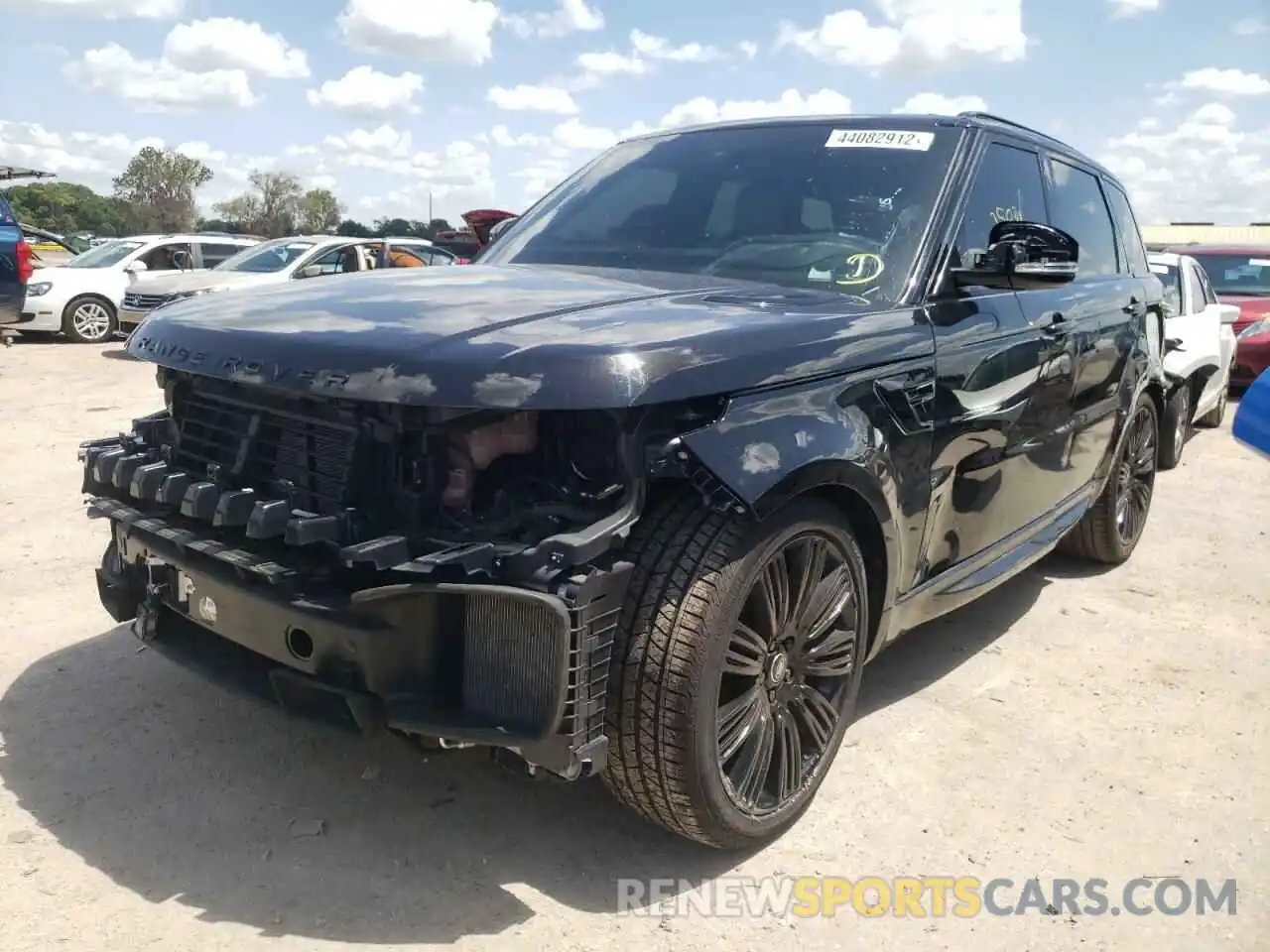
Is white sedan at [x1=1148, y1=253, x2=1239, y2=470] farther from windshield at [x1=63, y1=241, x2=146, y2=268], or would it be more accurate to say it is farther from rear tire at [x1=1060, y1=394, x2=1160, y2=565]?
windshield at [x1=63, y1=241, x2=146, y2=268]

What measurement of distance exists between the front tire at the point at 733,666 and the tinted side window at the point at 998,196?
1197 mm

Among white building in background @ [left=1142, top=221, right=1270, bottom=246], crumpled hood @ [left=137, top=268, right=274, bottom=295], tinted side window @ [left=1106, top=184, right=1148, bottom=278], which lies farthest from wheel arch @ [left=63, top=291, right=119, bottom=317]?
white building in background @ [left=1142, top=221, right=1270, bottom=246]

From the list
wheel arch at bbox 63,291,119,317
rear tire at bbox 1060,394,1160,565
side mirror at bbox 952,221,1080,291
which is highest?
side mirror at bbox 952,221,1080,291

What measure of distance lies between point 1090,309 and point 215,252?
1418 cm

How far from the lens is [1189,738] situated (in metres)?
3.42

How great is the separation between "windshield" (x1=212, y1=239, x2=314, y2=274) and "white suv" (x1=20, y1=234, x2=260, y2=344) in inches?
40.7

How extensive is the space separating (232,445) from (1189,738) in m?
3.04

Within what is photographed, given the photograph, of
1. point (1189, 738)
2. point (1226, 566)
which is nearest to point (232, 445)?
point (1189, 738)

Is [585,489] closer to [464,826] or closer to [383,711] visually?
[383,711]

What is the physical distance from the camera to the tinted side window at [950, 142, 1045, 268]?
337cm

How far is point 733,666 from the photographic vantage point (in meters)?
2.49

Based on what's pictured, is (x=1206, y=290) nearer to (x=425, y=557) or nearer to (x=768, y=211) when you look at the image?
(x=768, y=211)

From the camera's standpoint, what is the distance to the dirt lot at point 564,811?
2.40m

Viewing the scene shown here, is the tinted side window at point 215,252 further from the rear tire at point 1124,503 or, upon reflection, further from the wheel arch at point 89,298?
the rear tire at point 1124,503
